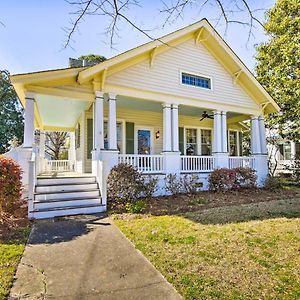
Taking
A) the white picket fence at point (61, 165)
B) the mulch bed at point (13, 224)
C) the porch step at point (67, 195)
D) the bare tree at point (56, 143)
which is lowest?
the mulch bed at point (13, 224)

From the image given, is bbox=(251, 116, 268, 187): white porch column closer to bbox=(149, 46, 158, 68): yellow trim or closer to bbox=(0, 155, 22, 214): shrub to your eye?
bbox=(149, 46, 158, 68): yellow trim

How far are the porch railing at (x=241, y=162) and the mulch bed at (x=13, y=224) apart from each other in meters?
8.89

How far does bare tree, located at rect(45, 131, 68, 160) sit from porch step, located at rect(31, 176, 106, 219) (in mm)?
17938

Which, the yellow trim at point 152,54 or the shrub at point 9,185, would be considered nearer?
the shrub at point 9,185

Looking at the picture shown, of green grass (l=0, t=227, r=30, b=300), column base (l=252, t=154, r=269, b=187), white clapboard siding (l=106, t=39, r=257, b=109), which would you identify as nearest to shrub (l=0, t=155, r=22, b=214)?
green grass (l=0, t=227, r=30, b=300)

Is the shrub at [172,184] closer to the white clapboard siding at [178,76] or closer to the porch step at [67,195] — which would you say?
the porch step at [67,195]

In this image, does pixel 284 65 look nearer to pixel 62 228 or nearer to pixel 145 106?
pixel 145 106

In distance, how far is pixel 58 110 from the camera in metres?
11.2

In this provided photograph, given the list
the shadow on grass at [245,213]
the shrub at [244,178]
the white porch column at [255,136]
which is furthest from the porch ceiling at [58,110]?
the white porch column at [255,136]

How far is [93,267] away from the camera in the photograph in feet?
11.5

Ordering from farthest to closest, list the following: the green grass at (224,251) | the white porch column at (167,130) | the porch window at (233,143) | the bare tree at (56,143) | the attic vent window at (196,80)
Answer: the bare tree at (56,143), the porch window at (233,143), the attic vent window at (196,80), the white porch column at (167,130), the green grass at (224,251)

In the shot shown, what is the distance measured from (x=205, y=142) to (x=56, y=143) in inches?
637

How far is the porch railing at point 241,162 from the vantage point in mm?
11952

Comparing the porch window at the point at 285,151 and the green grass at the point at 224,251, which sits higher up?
the porch window at the point at 285,151
